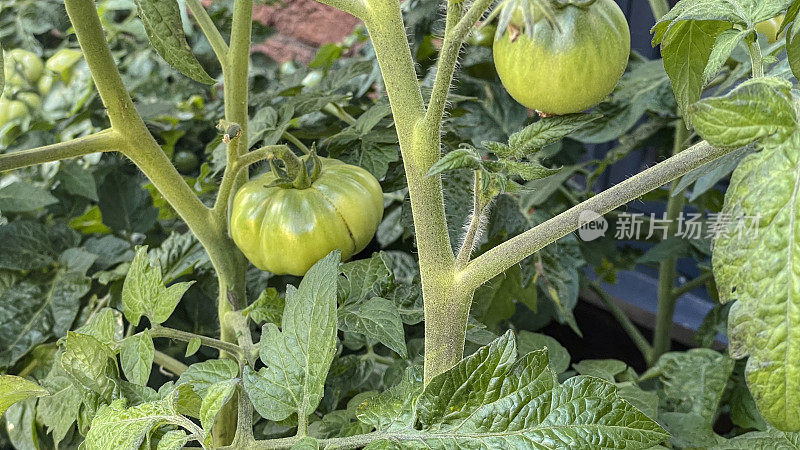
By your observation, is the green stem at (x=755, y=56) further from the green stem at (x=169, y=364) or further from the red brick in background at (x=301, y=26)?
the red brick in background at (x=301, y=26)

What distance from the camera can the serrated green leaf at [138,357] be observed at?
1.42 ft

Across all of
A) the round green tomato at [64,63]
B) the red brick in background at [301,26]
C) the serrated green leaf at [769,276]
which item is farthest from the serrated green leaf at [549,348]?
the red brick in background at [301,26]

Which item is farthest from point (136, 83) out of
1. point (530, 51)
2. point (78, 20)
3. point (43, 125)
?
point (530, 51)

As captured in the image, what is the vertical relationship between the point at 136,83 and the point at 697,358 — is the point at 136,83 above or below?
above

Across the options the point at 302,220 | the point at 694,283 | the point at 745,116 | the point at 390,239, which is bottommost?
the point at 694,283

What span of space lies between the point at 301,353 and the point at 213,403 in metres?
0.05

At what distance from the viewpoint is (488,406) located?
1.11 ft

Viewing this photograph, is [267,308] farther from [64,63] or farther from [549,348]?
[64,63]

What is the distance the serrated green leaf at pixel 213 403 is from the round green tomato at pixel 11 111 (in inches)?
26.8

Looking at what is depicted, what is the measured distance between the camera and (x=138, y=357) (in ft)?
1.44

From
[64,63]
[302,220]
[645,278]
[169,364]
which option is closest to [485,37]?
[302,220]

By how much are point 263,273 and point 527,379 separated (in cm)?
36

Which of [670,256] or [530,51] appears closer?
[530,51]

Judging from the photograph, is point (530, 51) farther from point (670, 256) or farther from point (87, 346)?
point (670, 256)
